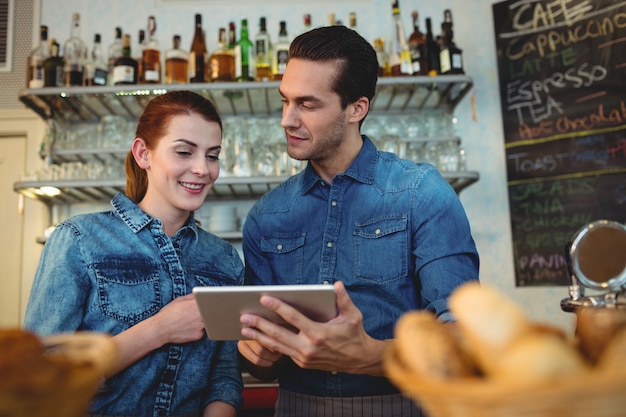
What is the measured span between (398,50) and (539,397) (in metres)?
2.54

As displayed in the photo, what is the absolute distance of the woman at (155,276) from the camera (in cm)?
114

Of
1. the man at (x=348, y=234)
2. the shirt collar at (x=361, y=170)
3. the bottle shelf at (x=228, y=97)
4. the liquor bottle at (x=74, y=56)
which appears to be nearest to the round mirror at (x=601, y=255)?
the man at (x=348, y=234)

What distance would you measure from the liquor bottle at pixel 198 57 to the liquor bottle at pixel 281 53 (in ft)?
1.10

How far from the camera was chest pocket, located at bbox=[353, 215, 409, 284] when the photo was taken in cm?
129

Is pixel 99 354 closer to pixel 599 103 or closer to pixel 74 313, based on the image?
pixel 74 313

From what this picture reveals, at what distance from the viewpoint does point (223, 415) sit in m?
1.22

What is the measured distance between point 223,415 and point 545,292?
190 centimetres

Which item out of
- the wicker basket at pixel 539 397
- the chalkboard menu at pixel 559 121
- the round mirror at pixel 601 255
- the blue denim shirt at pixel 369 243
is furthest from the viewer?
the chalkboard menu at pixel 559 121

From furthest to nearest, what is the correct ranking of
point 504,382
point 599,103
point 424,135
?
point 424,135 → point 599,103 → point 504,382

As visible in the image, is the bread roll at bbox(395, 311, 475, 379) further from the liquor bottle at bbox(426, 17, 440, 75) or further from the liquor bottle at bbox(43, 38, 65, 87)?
the liquor bottle at bbox(43, 38, 65, 87)

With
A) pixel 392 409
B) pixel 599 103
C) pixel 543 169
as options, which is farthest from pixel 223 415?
pixel 599 103

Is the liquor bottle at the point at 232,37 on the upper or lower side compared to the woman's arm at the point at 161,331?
upper

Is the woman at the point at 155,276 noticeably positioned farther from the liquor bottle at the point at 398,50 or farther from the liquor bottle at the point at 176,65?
the liquor bottle at the point at 398,50

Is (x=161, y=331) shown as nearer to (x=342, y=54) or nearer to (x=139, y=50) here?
(x=342, y=54)
